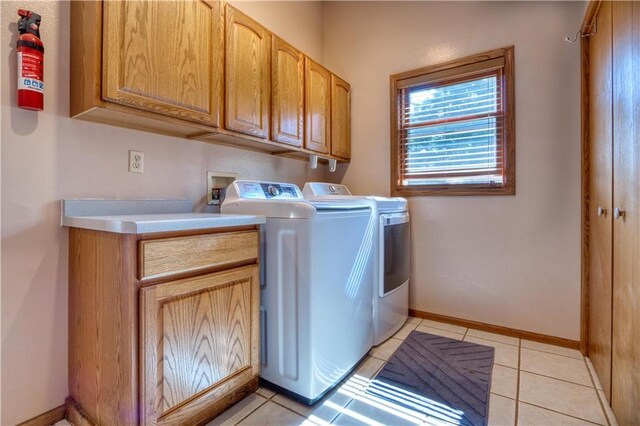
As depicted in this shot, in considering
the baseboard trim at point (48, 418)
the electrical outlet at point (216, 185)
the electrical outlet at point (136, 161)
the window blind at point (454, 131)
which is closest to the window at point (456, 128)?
the window blind at point (454, 131)

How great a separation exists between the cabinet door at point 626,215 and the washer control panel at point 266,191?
169 cm

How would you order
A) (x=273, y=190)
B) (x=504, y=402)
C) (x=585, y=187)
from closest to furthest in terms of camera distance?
(x=504, y=402)
(x=585, y=187)
(x=273, y=190)

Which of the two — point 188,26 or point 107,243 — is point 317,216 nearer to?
point 107,243

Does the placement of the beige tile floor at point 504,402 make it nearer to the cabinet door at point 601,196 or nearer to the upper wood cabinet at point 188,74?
the cabinet door at point 601,196

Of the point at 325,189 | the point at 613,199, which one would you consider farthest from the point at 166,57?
the point at 613,199

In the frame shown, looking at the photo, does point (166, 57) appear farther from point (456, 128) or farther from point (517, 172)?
point (517, 172)

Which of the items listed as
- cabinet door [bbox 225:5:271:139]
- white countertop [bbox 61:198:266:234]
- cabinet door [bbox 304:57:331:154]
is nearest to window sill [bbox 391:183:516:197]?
cabinet door [bbox 304:57:331:154]

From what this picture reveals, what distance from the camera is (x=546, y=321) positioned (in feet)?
6.88

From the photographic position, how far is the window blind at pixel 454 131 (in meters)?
2.25

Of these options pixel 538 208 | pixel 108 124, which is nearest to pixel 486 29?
pixel 538 208

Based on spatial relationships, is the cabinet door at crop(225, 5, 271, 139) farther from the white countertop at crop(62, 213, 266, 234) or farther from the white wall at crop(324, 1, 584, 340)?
the white wall at crop(324, 1, 584, 340)

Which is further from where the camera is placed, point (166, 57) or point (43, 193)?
point (166, 57)

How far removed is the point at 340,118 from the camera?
2.71 meters

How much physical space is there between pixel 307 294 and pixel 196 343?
1.60 ft
